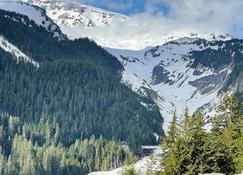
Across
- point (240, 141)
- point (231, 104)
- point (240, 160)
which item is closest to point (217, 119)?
point (231, 104)

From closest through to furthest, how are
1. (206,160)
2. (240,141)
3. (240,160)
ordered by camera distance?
(206,160) → (240,160) → (240,141)

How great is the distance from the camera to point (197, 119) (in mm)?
81250

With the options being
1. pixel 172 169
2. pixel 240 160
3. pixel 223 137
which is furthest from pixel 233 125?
pixel 172 169

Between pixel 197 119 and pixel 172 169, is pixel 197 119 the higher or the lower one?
the higher one

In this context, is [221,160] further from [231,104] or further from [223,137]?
[231,104]

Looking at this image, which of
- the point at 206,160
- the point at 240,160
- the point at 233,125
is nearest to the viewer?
the point at 206,160

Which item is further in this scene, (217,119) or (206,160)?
(217,119)

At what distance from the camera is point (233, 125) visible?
315 feet

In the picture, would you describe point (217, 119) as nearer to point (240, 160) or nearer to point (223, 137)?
point (223, 137)

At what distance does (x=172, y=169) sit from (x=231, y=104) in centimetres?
2344

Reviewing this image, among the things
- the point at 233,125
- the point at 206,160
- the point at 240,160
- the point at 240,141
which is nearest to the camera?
the point at 206,160

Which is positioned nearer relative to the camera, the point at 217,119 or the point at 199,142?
the point at 199,142

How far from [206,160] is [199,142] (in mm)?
2734

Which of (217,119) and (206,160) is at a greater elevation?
(217,119)
